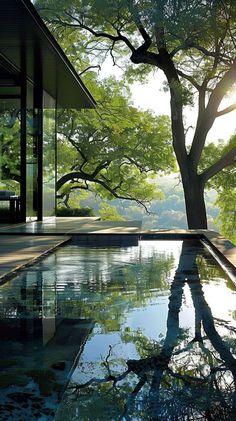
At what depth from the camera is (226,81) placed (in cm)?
1541

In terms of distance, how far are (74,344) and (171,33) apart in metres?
10.6

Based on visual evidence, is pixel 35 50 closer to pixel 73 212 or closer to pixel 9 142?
pixel 9 142

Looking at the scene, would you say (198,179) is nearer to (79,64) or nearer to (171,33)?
(171,33)

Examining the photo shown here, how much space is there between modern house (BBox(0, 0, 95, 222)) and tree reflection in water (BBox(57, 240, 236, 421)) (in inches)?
241

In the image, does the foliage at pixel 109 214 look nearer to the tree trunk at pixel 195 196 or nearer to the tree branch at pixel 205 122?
the tree trunk at pixel 195 196

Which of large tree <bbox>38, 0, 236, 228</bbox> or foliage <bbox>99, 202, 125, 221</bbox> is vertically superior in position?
large tree <bbox>38, 0, 236, 228</bbox>

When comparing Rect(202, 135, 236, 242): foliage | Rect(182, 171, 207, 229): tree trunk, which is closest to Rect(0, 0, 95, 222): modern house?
Rect(182, 171, 207, 229): tree trunk

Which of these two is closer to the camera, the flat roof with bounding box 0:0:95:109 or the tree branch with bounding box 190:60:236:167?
the flat roof with bounding box 0:0:95:109

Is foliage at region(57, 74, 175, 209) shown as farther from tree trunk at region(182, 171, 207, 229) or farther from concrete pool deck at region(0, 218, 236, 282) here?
concrete pool deck at region(0, 218, 236, 282)

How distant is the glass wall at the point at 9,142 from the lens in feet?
37.7

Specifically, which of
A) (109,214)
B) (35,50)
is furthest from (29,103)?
(109,214)

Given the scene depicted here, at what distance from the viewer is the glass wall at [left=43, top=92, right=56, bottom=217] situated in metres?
13.8

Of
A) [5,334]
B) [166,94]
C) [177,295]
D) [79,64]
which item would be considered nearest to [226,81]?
[166,94]

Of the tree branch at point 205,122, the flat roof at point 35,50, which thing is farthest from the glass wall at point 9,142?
the tree branch at point 205,122
